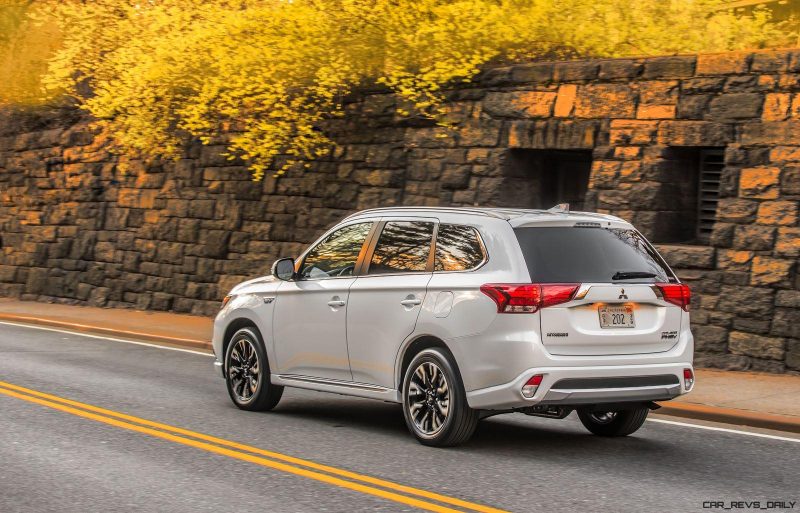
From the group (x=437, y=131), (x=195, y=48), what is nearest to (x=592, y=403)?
(x=437, y=131)

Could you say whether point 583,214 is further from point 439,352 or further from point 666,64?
point 666,64

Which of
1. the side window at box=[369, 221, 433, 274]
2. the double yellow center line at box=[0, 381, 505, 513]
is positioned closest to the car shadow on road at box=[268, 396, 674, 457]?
the double yellow center line at box=[0, 381, 505, 513]

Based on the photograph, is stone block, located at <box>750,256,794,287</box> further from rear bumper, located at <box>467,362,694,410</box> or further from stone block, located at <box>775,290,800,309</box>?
rear bumper, located at <box>467,362,694,410</box>

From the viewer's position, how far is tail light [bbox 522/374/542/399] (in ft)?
26.2

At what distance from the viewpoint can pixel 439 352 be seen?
857 cm

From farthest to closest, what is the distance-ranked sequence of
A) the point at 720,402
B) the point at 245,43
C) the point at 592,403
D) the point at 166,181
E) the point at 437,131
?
the point at 166,181 → the point at 245,43 → the point at 437,131 → the point at 720,402 → the point at 592,403

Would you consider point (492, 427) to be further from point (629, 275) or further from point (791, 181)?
point (791, 181)

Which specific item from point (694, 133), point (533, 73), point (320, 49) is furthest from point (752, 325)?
point (320, 49)

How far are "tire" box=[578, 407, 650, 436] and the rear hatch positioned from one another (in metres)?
0.93

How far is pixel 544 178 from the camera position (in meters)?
16.7

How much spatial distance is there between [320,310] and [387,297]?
0.90 metres

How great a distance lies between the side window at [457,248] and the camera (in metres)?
8.62

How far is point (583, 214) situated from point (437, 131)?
27.2 ft

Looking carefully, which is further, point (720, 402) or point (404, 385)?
point (720, 402)
